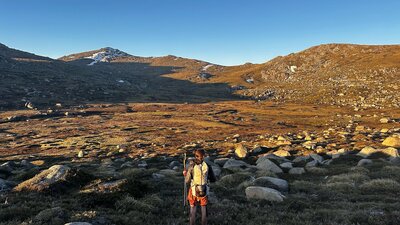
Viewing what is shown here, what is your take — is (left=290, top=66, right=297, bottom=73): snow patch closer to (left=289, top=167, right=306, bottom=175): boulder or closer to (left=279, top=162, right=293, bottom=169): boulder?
(left=279, top=162, right=293, bottom=169): boulder

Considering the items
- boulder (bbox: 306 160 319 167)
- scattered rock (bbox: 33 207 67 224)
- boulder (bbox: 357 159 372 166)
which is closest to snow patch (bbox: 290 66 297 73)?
boulder (bbox: 306 160 319 167)

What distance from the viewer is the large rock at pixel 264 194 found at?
653 inches

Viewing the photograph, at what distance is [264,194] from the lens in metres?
16.9

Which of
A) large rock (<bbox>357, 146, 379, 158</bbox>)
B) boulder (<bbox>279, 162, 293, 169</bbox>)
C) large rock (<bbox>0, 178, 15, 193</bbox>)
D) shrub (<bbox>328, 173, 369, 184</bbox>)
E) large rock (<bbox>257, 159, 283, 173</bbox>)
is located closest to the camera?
large rock (<bbox>0, 178, 15, 193</bbox>)

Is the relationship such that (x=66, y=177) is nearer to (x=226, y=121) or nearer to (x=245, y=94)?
(x=226, y=121)

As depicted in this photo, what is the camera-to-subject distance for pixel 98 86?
166 meters

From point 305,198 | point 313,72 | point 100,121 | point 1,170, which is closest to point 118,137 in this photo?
point 100,121

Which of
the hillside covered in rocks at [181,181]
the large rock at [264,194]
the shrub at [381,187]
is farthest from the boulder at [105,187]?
the shrub at [381,187]

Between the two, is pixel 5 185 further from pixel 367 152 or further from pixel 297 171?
pixel 367 152

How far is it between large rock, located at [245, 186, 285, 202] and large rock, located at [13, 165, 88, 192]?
923cm

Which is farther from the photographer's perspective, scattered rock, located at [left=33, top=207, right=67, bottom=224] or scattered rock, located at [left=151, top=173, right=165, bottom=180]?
scattered rock, located at [left=151, top=173, right=165, bottom=180]

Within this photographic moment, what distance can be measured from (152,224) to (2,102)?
11448 cm

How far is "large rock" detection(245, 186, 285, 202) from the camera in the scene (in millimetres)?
16586

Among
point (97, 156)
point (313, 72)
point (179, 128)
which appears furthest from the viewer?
point (313, 72)
